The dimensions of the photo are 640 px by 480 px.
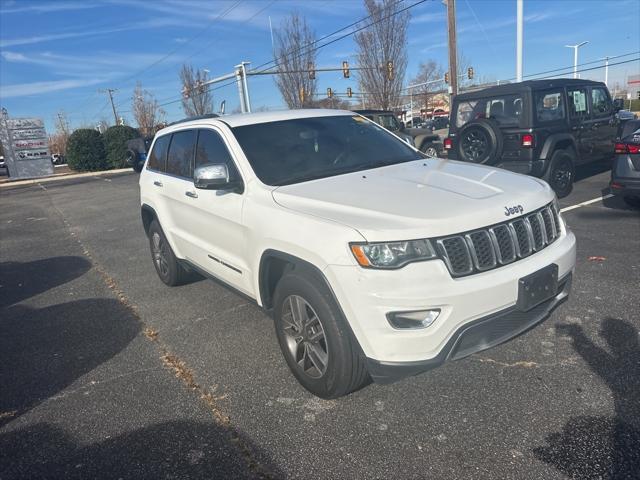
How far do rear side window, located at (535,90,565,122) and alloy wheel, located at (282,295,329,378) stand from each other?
678 cm

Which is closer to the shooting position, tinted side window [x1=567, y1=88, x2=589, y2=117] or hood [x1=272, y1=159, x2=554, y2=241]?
hood [x1=272, y1=159, x2=554, y2=241]

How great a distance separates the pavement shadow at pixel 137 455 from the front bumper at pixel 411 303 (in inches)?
33.7

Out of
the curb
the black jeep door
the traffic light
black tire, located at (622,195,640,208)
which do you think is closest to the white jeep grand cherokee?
black tire, located at (622,195,640,208)

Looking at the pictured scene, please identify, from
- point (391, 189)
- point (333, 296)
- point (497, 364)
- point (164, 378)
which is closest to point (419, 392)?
point (497, 364)

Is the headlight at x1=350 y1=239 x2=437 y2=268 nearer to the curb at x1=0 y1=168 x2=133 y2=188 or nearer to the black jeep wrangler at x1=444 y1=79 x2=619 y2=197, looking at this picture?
the black jeep wrangler at x1=444 y1=79 x2=619 y2=197

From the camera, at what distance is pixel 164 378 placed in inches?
138

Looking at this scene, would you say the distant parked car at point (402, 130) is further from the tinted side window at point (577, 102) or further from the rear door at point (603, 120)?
the tinted side window at point (577, 102)

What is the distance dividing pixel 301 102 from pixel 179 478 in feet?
100.0

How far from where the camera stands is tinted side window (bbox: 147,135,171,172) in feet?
17.1

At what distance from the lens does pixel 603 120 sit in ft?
30.8

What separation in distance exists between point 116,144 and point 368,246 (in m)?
31.9

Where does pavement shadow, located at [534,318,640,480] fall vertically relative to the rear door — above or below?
below

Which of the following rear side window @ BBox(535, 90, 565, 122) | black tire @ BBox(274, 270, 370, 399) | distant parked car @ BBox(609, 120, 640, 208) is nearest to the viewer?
black tire @ BBox(274, 270, 370, 399)

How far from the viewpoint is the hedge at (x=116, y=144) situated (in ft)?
101
